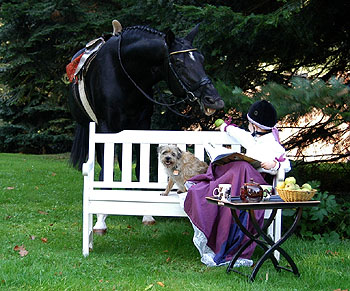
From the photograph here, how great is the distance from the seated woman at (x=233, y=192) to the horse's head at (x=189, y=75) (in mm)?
574

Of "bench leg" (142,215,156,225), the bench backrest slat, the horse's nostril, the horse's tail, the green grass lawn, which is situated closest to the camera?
the green grass lawn

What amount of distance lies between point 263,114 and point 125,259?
186cm

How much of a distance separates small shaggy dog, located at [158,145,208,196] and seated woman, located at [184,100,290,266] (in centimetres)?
50

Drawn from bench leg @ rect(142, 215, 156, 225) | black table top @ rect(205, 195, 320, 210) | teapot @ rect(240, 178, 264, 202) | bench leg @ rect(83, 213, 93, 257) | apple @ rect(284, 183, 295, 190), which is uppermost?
apple @ rect(284, 183, 295, 190)

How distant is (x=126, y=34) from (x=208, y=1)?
1300 mm

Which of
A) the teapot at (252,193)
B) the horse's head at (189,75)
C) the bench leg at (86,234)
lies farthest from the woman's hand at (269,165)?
Answer: the bench leg at (86,234)

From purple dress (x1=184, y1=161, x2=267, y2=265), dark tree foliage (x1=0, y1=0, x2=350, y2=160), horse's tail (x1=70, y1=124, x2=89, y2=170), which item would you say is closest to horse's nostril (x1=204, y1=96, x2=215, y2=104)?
dark tree foliage (x1=0, y1=0, x2=350, y2=160)

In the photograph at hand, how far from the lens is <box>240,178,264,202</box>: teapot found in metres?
3.65

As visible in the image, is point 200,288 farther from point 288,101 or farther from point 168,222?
point 168,222

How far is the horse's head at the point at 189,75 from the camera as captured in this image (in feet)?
15.9

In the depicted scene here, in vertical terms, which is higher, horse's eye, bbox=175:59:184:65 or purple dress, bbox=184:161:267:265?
horse's eye, bbox=175:59:184:65

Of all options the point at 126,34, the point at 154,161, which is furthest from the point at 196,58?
the point at 154,161

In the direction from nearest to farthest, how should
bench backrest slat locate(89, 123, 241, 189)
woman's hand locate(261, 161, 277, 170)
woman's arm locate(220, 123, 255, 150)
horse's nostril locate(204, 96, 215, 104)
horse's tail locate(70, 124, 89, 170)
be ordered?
woman's hand locate(261, 161, 277, 170)
woman's arm locate(220, 123, 255, 150)
horse's nostril locate(204, 96, 215, 104)
bench backrest slat locate(89, 123, 241, 189)
horse's tail locate(70, 124, 89, 170)

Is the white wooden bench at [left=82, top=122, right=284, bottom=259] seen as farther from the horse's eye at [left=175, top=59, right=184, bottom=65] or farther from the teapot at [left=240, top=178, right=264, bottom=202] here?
the horse's eye at [left=175, top=59, right=184, bottom=65]
